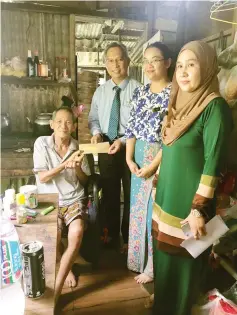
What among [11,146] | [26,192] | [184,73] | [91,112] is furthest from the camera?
[11,146]

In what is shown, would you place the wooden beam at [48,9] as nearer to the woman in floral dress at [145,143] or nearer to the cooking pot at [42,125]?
the cooking pot at [42,125]

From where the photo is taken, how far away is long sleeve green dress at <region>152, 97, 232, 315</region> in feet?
3.08

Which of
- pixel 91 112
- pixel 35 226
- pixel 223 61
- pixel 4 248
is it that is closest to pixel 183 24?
pixel 223 61

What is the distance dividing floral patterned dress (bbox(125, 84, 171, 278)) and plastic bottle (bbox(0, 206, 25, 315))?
88 centimetres

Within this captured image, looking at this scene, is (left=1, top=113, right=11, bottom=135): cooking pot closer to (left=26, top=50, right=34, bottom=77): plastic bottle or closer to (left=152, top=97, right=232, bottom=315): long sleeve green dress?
(left=26, top=50, right=34, bottom=77): plastic bottle

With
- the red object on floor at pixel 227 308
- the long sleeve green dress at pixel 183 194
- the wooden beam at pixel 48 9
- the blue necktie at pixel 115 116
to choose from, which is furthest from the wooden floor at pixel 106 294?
the wooden beam at pixel 48 9

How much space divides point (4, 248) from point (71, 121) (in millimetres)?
922

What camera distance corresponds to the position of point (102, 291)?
5.15 ft

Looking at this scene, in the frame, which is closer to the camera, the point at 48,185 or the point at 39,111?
the point at 48,185

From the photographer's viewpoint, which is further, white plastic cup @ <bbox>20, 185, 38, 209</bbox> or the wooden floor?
the wooden floor

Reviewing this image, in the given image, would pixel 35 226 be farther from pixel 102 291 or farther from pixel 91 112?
pixel 91 112

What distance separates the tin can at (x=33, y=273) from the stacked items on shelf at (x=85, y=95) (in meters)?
Answer: 1.25

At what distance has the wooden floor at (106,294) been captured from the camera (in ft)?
4.71

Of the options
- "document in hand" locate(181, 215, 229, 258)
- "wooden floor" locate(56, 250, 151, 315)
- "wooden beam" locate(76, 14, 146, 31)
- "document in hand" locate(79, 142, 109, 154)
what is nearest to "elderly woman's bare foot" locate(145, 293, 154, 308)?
"wooden floor" locate(56, 250, 151, 315)
